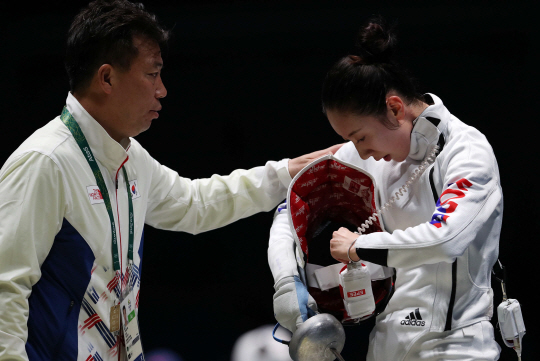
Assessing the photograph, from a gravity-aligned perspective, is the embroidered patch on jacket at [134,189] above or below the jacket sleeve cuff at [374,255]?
above

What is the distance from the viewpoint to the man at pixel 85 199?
135 cm

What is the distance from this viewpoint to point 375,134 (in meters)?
1.49

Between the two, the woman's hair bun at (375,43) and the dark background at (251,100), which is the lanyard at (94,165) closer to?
the woman's hair bun at (375,43)

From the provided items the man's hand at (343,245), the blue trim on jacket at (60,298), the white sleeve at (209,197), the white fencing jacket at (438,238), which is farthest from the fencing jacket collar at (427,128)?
the blue trim on jacket at (60,298)

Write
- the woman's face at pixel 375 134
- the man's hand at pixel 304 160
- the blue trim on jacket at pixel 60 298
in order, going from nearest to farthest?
the blue trim on jacket at pixel 60 298 < the woman's face at pixel 375 134 < the man's hand at pixel 304 160

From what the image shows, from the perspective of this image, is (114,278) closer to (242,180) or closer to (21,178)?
(21,178)

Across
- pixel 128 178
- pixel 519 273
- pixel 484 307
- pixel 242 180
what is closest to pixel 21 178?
pixel 128 178

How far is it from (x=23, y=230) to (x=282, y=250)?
0.69 m

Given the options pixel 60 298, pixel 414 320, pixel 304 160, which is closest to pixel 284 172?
pixel 304 160

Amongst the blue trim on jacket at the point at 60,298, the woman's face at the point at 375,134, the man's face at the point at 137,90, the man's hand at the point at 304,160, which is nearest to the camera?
the blue trim on jacket at the point at 60,298

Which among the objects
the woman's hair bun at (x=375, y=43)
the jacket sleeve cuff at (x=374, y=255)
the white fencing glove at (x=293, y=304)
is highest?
the woman's hair bun at (x=375, y=43)

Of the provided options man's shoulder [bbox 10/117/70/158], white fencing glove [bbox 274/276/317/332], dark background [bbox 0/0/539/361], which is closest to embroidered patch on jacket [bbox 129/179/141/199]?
man's shoulder [bbox 10/117/70/158]

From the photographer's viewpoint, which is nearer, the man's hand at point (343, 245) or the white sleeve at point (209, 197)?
the man's hand at point (343, 245)

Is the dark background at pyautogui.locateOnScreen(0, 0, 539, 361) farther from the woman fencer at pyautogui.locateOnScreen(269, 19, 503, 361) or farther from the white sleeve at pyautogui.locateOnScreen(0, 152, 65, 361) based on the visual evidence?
the white sleeve at pyautogui.locateOnScreen(0, 152, 65, 361)
